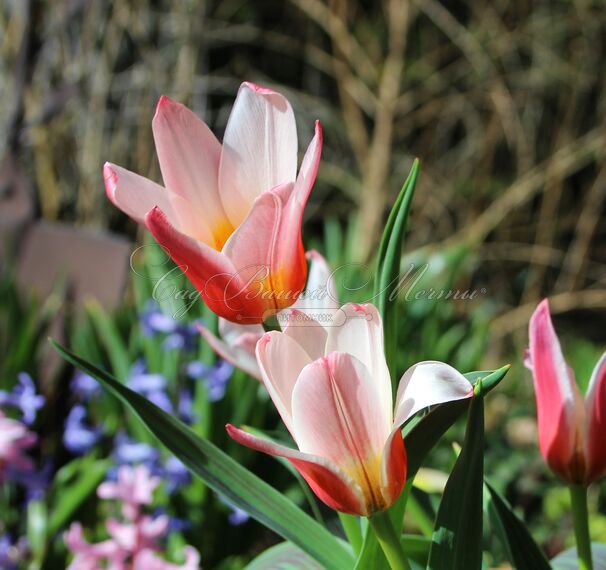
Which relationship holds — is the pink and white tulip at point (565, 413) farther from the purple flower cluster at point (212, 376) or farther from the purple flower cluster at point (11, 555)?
the purple flower cluster at point (212, 376)

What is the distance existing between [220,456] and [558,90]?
143 inches

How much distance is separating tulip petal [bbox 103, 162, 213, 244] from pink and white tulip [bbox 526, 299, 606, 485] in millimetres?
185

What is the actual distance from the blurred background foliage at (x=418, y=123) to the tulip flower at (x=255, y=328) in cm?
135

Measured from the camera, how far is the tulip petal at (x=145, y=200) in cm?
39

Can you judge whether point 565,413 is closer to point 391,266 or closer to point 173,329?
point 391,266

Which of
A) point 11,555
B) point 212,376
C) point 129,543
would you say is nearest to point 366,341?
point 129,543

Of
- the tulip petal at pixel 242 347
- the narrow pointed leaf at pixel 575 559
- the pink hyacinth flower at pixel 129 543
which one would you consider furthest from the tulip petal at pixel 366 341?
the pink hyacinth flower at pixel 129 543

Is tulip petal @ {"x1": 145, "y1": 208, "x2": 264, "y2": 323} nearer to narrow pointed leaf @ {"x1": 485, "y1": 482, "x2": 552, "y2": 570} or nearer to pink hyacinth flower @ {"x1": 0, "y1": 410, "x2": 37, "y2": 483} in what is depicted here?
narrow pointed leaf @ {"x1": 485, "y1": 482, "x2": 552, "y2": 570}

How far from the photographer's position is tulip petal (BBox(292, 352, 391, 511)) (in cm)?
36

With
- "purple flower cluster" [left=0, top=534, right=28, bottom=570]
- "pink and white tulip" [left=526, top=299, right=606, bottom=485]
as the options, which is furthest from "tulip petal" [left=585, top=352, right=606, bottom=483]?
"purple flower cluster" [left=0, top=534, right=28, bottom=570]

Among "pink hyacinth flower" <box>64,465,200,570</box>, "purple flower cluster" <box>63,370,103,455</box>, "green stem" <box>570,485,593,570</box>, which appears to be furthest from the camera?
"purple flower cluster" <box>63,370,103,455</box>

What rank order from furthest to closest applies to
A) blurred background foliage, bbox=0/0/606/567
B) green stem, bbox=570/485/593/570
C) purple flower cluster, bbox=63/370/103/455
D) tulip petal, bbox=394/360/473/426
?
blurred background foliage, bbox=0/0/606/567
purple flower cluster, bbox=63/370/103/455
green stem, bbox=570/485/593/570
tulip petal, bbox=394/360/473/426

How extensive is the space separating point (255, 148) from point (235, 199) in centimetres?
3

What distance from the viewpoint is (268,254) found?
40 centimetres
